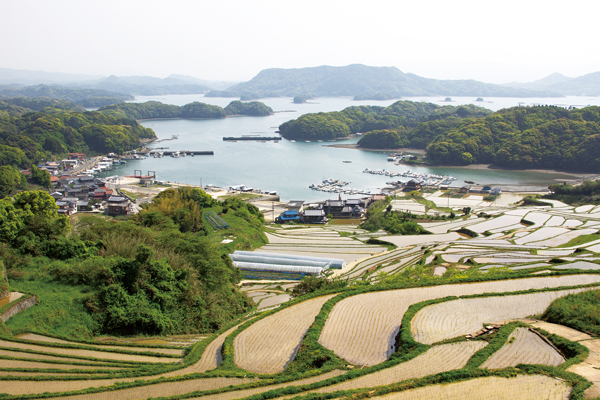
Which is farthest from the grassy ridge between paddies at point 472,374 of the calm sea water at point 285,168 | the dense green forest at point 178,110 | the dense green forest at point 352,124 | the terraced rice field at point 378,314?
the dense green forest at point 178,110

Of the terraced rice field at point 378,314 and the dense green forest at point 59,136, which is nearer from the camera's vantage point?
the terraced rice field at point 378,314

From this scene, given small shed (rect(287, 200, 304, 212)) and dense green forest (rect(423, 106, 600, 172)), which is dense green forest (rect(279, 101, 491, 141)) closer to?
dense green forest (rect(423, 106, 600, 172))

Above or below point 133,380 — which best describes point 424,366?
above

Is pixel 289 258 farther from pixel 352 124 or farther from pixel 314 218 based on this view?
pixel 352 124

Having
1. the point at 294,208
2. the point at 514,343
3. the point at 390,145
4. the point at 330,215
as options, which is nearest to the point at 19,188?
the point at 294,208

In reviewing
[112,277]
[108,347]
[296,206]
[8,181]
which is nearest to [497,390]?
[108,347]

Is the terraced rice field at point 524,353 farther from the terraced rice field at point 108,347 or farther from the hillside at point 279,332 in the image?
the terraced rice field at point 108,347
